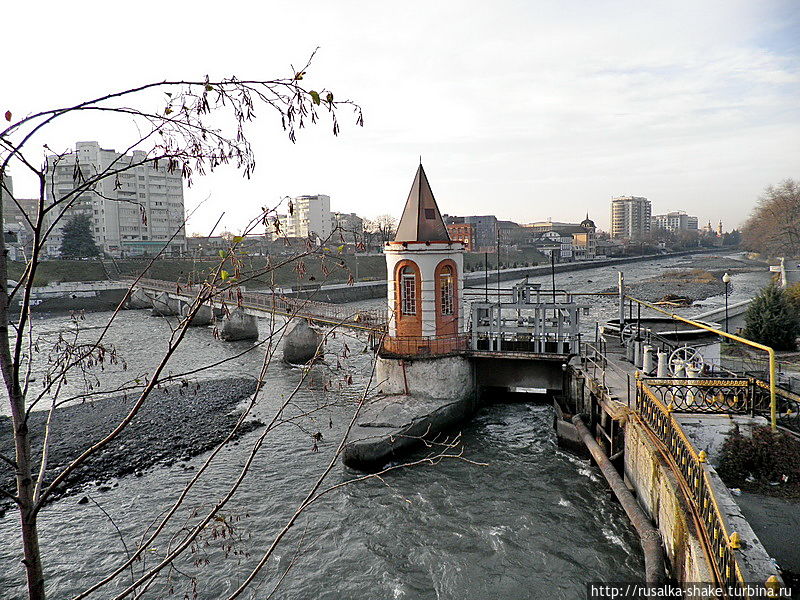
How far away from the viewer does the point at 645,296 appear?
65.4 meters

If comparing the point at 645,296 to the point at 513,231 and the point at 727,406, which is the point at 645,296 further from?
the point at 513,231

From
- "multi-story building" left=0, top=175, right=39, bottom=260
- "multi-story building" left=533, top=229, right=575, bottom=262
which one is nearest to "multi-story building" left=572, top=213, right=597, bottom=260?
"multi-story building" left=533, top=229, right=575, bottom=262

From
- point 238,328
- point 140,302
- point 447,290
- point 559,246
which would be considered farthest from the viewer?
point 559,246

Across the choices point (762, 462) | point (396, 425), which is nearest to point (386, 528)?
point (396, 425)

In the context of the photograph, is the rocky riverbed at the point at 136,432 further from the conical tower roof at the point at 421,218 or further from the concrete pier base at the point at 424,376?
the conical tower roof at the point at 421,218

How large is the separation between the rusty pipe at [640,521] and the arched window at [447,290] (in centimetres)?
622

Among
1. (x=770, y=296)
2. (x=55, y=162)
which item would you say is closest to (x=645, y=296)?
(x=770, y=296)

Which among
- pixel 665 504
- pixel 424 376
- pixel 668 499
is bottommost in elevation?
pixel 665 504

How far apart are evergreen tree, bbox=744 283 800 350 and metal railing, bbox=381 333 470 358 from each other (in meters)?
11.0

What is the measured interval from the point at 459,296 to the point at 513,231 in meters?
166

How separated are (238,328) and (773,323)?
96.1 feet

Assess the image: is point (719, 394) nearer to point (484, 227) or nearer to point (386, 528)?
point (386, 528)

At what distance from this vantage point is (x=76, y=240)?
77.6m

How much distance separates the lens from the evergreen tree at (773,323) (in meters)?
20.2
